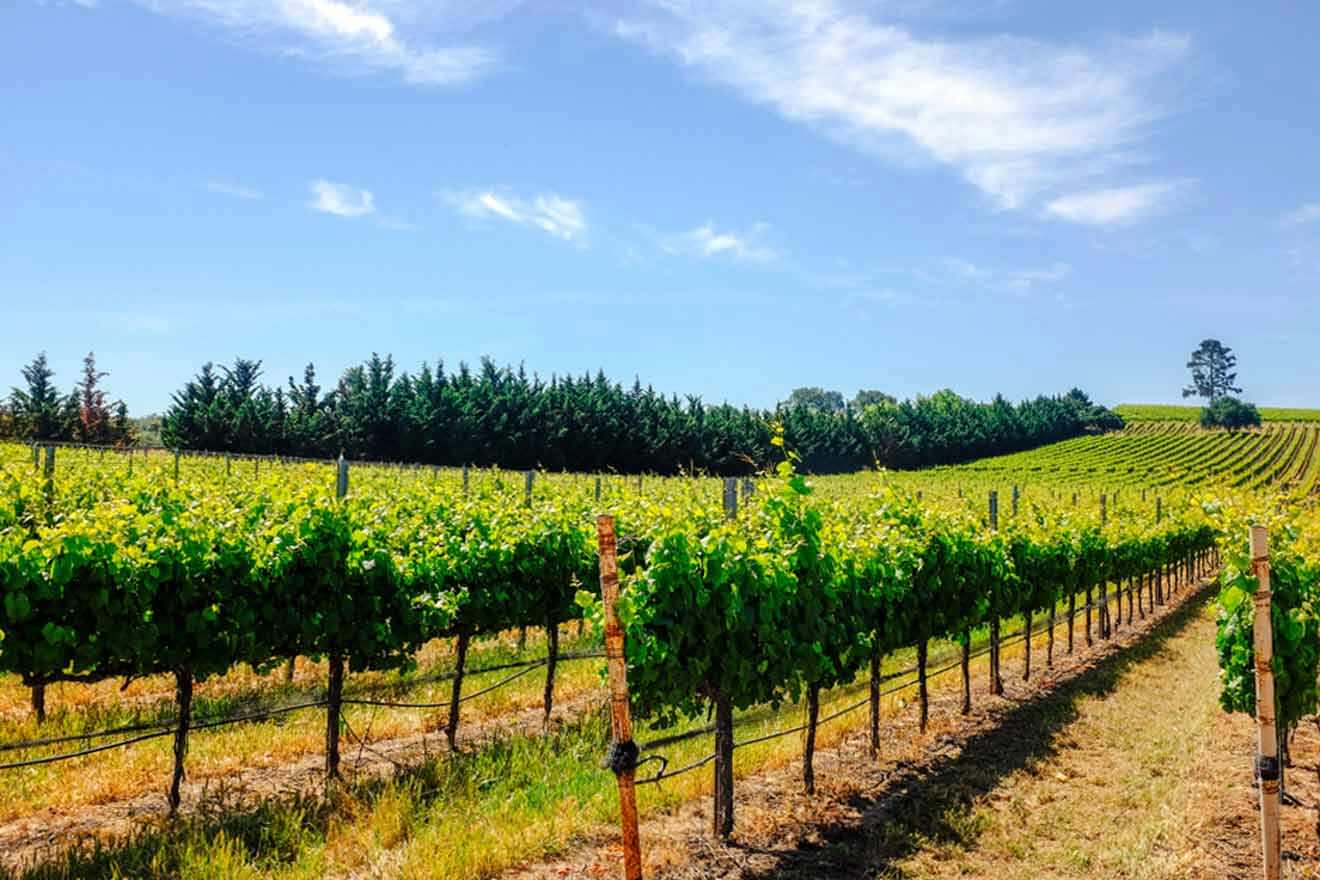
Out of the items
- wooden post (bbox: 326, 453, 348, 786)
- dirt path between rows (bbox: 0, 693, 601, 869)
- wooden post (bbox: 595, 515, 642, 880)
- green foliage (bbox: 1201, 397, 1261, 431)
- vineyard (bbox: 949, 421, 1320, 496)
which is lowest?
dirt path between rows (bbox: 0, 693, 601, 869)

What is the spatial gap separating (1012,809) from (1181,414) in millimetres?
171927

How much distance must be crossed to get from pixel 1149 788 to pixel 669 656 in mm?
5909

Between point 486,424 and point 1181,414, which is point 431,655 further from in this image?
point 1181,414

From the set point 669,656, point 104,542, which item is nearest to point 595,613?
point 669,656

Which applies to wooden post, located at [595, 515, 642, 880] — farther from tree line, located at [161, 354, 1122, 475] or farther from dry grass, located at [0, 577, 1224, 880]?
tree line, located at [161, 354, 1122, 475]

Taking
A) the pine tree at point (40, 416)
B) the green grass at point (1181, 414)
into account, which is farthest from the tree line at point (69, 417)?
the green grass at point (1181, 414)

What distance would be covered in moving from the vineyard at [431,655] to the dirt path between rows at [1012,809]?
40cm

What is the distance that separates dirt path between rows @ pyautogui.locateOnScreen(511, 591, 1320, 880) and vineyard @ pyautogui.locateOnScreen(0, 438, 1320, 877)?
1.32 feet

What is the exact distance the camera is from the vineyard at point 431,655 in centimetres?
681

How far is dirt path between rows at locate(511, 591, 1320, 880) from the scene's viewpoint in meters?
6.99

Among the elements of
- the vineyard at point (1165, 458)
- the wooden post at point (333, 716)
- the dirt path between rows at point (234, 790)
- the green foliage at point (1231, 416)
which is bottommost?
the dirt path between rows at point (234, 790)

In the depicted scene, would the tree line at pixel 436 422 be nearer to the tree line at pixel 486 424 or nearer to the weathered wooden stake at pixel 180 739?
the tree line at pixel 486 424

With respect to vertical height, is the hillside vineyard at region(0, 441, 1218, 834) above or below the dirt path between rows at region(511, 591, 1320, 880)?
above

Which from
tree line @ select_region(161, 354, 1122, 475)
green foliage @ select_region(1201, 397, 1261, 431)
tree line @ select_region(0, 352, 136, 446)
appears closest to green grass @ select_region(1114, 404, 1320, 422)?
green foliage @ select_region(1201, 397, 1261, 431)
